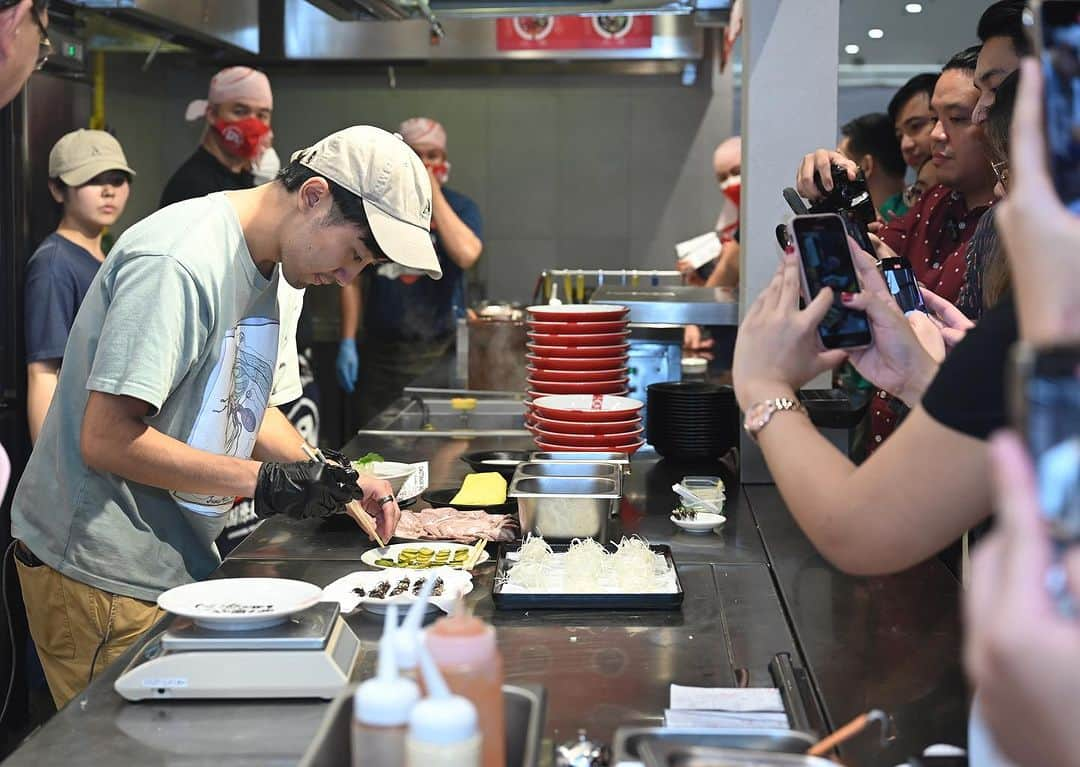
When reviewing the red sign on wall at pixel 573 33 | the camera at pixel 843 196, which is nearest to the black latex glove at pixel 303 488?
the camera at pixel 843 196

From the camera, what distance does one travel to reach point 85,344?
2.45 meters

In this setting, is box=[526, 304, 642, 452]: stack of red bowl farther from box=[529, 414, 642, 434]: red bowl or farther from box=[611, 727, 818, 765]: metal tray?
box=[611, 727, 818, 765]: metal tray

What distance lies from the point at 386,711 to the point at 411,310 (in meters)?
5.34

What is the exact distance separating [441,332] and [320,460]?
3.96 metres

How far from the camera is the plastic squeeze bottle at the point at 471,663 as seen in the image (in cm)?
122

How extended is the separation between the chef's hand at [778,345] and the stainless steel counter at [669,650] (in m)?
0.46

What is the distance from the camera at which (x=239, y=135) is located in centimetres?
528

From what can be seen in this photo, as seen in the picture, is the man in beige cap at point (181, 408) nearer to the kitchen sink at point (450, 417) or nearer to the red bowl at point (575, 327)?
the red bowl at point (575, 327)

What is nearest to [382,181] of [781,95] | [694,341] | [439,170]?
[781,95]

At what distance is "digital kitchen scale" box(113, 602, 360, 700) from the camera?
1736mm

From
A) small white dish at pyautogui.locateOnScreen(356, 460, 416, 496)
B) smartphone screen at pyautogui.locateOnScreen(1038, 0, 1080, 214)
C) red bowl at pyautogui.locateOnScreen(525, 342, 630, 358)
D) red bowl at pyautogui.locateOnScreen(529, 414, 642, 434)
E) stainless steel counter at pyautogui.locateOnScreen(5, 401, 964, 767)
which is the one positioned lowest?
stainless steel counter at pyautogui.locateOnScreen(5, 401, 964, 767)

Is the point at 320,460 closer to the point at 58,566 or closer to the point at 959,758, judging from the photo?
the point at 58,566

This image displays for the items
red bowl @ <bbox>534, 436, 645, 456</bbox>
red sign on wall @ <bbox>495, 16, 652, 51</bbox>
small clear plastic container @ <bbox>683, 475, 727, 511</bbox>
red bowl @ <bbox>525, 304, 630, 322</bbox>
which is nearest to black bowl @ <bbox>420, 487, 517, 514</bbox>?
red bowl @ <bbox>534, 436, 645, 456</bbox>

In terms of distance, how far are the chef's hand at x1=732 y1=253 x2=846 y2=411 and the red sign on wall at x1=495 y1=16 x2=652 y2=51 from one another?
593 centimetres
